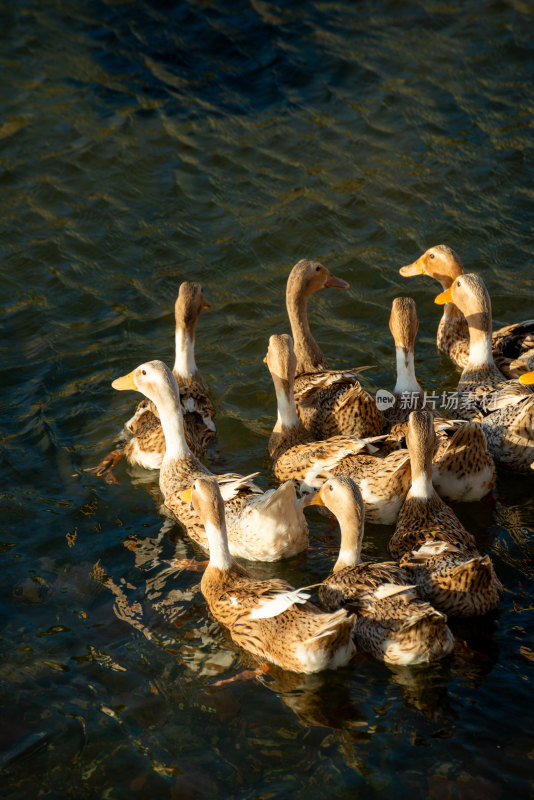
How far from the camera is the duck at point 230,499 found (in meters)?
6.25

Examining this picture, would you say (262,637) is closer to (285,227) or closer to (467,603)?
(467,603)

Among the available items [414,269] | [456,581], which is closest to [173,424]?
[456,581]

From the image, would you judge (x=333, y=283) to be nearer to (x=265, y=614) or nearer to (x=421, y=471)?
(x=421, y=471)

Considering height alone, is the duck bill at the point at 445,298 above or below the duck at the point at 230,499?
below

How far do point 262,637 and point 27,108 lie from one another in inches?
378

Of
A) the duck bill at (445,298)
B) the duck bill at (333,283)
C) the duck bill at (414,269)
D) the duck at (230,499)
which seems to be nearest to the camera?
the duck at (230,499)

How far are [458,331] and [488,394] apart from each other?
4.48 ft

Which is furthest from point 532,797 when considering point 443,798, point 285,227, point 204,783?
point 285,227

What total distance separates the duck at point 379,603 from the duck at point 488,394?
1.76 meters

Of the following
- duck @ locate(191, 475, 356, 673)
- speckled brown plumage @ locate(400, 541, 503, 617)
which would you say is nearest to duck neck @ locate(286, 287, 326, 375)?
duck @ locate(191, 475, 356, 673)

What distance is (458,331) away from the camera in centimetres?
895

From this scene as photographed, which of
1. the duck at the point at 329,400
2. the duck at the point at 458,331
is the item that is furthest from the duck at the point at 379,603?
the duck at the point at 458,331

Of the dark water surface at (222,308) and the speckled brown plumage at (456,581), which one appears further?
the speckled brown plumage at (456,581)

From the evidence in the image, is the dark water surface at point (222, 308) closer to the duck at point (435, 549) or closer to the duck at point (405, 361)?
the duck at point (435, 549)
